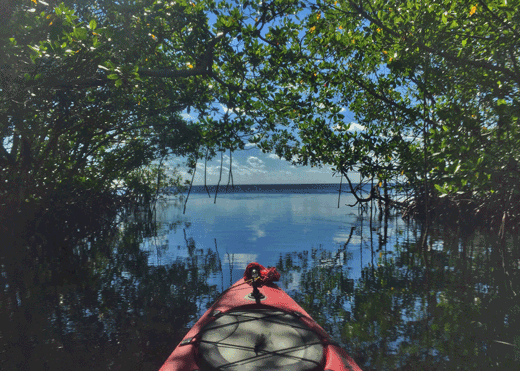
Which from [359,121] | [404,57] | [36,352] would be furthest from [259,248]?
[36,352]

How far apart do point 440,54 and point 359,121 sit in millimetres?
7954

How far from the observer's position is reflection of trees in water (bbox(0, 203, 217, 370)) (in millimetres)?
4289

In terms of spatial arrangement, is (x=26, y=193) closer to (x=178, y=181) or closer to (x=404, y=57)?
(x=404, y=57)

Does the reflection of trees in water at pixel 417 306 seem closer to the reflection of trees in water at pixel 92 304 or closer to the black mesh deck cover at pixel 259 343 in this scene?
the black mesh deck cover at pixel 259 343

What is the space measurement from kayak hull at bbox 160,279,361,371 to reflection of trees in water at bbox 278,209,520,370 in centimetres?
88

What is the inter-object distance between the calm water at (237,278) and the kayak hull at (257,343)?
2.76 feet

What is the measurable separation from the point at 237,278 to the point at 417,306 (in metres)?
3.54

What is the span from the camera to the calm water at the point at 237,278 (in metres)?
4.32

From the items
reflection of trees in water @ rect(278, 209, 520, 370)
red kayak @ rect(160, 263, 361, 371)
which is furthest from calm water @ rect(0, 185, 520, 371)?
red kayak @ rect(160, 263, 361, 371)

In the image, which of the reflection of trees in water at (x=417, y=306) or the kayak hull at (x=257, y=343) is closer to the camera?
the kayak hull at (x=257, y=343)

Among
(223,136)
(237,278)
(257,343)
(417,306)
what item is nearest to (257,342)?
(257,343)

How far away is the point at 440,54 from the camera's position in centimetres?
617

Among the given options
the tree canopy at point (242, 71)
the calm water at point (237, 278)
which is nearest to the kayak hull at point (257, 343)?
the calm water at point (237, 278)

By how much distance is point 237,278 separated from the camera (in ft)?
26.1
